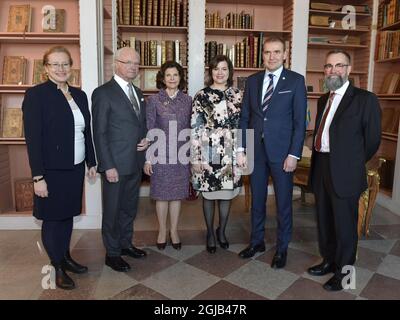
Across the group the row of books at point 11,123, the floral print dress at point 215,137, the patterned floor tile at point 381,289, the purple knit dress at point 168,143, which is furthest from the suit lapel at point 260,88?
the row of books at point 11,123

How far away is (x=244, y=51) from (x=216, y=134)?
2.29 meters

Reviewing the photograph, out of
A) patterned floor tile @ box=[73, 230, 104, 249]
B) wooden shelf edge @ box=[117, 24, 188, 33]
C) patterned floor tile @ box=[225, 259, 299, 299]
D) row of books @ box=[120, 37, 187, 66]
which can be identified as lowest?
patterned floor tile @ box=[73, 230, 104, 249]

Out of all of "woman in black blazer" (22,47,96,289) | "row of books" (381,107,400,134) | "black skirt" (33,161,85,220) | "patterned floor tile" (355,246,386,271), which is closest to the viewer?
"woman in black blazer" (22,47,96,289)

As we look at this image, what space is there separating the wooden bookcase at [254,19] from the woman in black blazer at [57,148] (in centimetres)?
276

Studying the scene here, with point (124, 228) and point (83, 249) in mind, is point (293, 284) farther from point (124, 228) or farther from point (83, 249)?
point (83, 249)

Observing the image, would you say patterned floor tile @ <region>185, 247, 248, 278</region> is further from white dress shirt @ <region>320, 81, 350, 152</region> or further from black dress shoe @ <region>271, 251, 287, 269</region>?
white dress shirt @ <region>320, 81, 350, 152</region>

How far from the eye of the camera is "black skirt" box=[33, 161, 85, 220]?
2.21m

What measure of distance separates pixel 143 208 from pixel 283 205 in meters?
2.07

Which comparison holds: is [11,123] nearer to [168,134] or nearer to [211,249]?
[168,134]

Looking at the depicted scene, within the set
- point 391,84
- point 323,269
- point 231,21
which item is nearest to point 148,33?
point 231,21

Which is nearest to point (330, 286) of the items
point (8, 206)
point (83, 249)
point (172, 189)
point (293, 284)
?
point (293, 284)

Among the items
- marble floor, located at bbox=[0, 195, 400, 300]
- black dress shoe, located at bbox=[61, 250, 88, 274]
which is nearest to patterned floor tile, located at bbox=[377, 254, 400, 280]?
marble floor, located at bbox=[0, 195, 400, 300]

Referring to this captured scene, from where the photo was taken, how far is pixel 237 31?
456 cm

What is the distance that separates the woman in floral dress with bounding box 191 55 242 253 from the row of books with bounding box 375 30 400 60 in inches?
106
